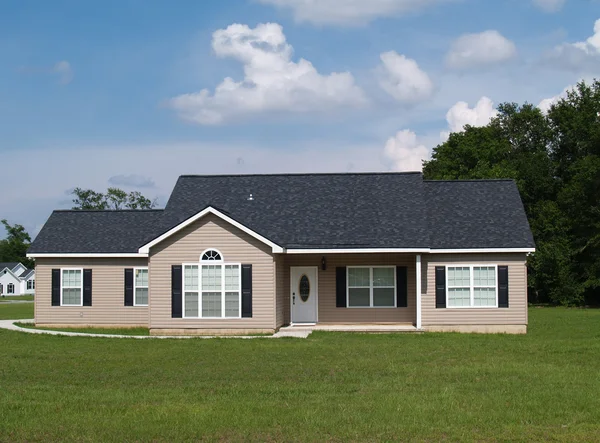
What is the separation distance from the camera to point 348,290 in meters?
26.0

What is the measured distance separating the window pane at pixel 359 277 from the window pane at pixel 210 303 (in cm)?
488

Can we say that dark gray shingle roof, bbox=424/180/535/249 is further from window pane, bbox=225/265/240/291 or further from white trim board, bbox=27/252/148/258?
white trim board, bbox=27/252/148/258

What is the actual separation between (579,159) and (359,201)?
87.7ft

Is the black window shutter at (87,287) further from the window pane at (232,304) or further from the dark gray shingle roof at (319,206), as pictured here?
the window pane at (232,304)

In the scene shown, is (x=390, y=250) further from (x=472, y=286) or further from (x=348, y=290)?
(x=472, y=286)

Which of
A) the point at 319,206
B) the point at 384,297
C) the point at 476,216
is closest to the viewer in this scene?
the point at 384,297

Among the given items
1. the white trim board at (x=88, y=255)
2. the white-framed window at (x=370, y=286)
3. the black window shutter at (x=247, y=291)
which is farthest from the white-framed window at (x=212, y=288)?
the white-framed window at (x=370, y=286)

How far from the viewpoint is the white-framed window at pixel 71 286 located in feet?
91.2

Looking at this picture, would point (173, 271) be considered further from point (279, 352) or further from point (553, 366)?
point (553, 366)

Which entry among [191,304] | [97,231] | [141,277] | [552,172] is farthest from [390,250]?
[552,172]

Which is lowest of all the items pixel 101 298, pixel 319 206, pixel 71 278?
pixel 101 298

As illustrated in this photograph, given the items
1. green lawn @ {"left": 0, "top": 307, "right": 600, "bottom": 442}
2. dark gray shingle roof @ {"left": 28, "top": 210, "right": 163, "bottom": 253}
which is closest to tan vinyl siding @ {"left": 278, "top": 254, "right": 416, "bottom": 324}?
green lawn @ {"left": 0, "top": 307, "right": 600, "bottom": 442}

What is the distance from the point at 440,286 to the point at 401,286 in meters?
1.54

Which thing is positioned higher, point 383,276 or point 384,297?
point 383,276
